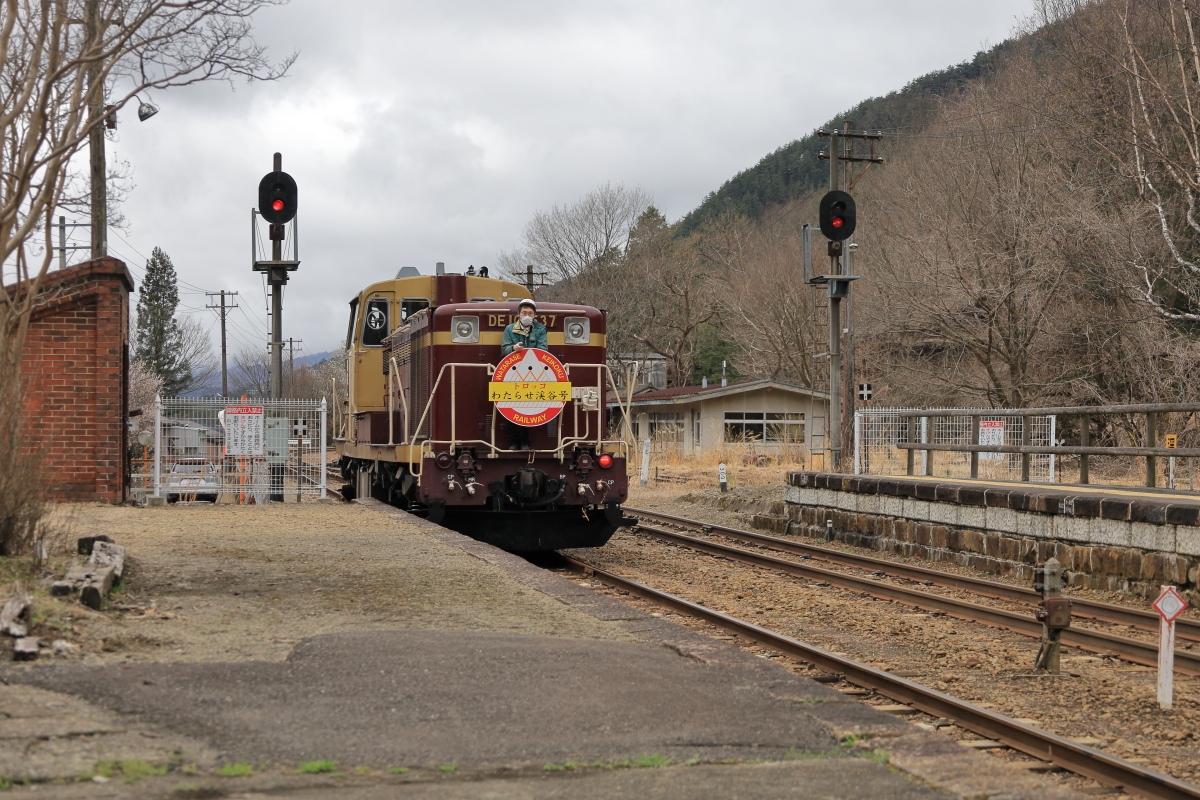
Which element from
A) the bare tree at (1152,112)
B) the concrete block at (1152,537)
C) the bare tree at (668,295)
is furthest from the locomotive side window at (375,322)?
the bare tree at (668,295)

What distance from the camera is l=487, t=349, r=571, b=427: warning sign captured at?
12859mm

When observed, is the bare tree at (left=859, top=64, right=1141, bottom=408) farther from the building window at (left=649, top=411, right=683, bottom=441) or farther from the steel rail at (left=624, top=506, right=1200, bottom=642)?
the steel rail at (left=624, top=506, right=1200, bottom=642)

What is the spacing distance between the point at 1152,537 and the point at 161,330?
80561 millimetres

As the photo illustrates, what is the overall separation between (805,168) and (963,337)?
6329cm

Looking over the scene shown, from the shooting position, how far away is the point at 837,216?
2002cm

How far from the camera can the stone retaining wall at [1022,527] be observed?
1057 centimetres

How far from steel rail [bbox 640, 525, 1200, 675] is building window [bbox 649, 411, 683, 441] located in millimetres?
31316

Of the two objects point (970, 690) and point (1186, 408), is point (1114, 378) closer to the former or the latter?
point (1186, 408)

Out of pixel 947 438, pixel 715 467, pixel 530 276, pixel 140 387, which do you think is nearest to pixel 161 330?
pixel 140 387

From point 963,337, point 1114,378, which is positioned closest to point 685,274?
point 963,337

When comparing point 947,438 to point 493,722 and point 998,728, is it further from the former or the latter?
point 493,722

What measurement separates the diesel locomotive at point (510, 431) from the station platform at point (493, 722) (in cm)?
518

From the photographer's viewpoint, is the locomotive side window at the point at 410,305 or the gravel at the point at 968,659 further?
the locomotive side window at the point at 410,305

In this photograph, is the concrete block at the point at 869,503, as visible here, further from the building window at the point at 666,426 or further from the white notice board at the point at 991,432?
the building window at the point at 666,426
